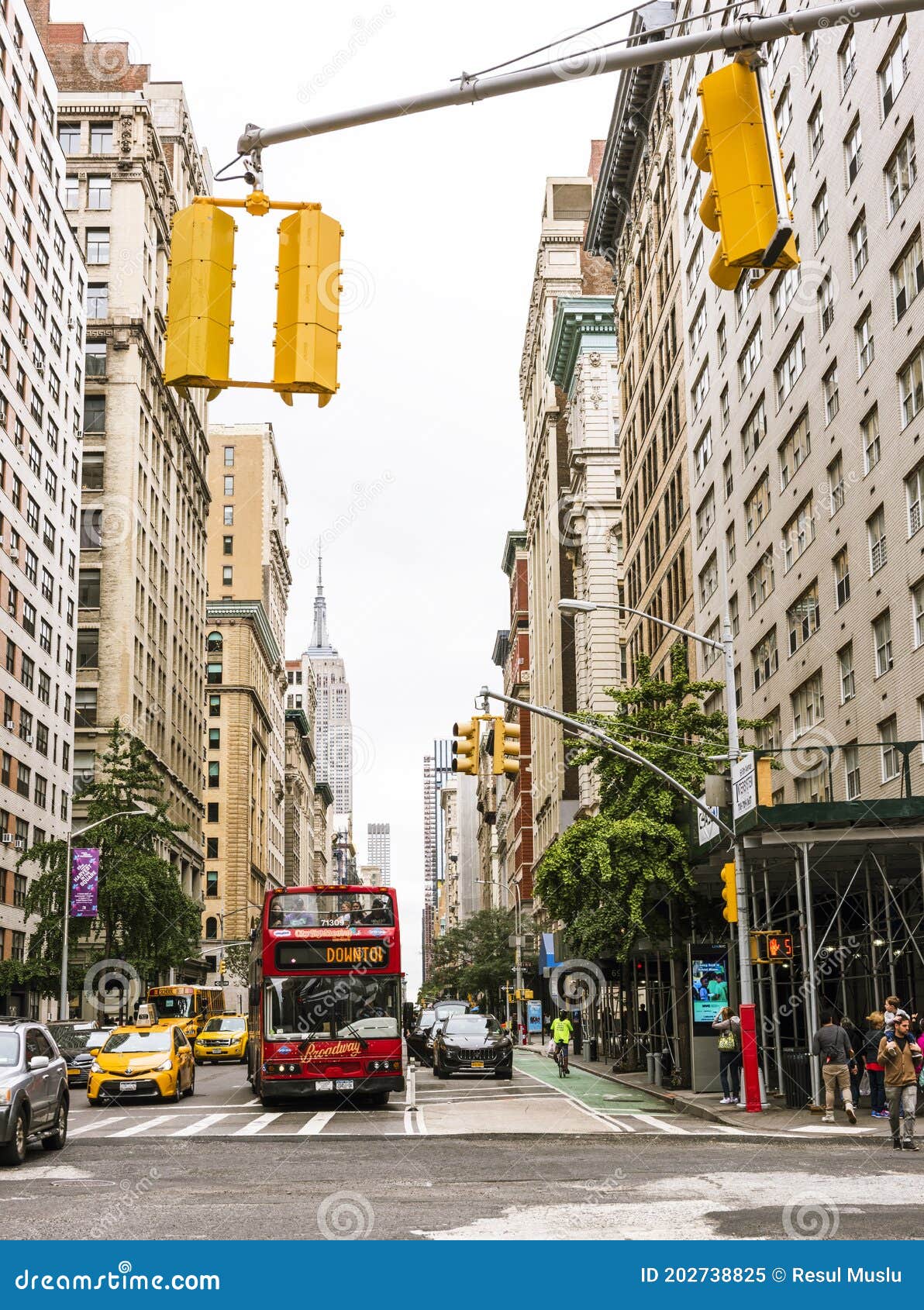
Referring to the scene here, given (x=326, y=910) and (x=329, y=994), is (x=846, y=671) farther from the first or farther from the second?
(x=329, y=994)

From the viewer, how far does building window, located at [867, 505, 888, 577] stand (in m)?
33.0

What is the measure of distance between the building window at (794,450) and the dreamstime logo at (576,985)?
66.8ft

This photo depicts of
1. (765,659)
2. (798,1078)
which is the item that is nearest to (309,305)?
(798,1078)

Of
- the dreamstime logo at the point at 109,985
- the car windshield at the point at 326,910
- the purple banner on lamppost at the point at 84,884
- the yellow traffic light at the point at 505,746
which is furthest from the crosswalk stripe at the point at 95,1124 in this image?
the dreamstime logo at the point at 109,985

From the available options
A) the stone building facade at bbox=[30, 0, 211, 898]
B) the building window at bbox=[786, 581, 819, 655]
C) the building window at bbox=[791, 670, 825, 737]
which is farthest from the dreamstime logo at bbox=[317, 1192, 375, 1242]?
the stone building facade at bbox=[30, 0, 211, 898]

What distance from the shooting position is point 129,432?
84.6 m

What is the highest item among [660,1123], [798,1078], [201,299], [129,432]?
[129,432]

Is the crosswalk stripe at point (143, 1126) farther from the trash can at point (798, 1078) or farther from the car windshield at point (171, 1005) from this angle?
the car windshield at point (171, 1005)

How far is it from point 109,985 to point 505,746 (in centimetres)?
4921

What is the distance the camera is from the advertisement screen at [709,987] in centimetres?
3038

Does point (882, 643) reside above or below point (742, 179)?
above

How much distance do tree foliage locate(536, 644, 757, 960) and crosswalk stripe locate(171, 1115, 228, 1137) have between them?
10092mm

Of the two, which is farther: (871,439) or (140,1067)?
(871,439)

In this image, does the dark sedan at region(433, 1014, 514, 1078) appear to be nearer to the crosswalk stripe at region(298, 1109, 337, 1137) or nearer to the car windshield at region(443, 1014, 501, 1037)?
the car windshield at region(443, 1014, 501, 1037)
